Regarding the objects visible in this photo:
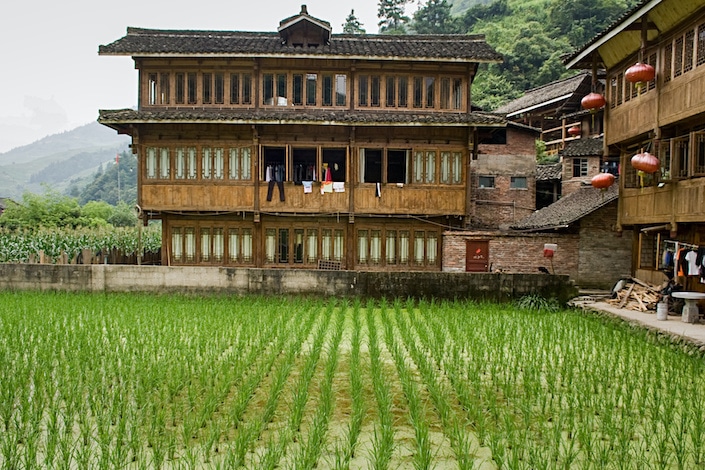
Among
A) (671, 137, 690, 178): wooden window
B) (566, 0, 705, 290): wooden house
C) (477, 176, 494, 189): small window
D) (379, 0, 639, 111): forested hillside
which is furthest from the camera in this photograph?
(379, 0, 639, 111): forested hillside

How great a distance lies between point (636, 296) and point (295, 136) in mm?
11767

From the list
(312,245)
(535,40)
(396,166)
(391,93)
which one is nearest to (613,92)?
(391,93)

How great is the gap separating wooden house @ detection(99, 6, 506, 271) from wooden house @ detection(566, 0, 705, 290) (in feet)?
12.7

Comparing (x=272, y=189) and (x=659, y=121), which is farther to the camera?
(x=272, y=189)

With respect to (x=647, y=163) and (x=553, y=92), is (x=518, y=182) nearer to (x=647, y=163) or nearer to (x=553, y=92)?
(x=553, y=92)

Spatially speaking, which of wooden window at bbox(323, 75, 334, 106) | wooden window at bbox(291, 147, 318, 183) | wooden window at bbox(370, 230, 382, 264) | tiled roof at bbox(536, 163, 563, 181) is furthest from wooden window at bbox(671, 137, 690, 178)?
tiled roof at bbox(536, 163, 563, 181)

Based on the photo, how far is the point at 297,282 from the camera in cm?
1797

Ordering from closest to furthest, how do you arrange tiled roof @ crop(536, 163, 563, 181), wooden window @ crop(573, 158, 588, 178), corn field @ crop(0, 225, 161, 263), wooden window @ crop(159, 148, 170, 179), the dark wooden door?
1. wooden window @ crop(159, 148, 170, 179)
2. the dark wooden door
3. corn field @ crop(0, 225, 161, 263)
4. wooden window @ crop(573, 158, 588, 178)
5. tiled roof @ crop(536, 163, 563, 181)

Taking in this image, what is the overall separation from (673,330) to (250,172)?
1398cm

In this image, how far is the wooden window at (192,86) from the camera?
21969 mm

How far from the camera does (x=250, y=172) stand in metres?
21.8

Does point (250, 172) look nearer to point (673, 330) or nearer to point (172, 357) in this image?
point (172, 357)

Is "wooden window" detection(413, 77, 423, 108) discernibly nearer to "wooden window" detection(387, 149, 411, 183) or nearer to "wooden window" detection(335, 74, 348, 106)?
"wooden window" detection(387, 149, 411, 183)

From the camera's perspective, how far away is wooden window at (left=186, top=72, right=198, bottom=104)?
2197cm
